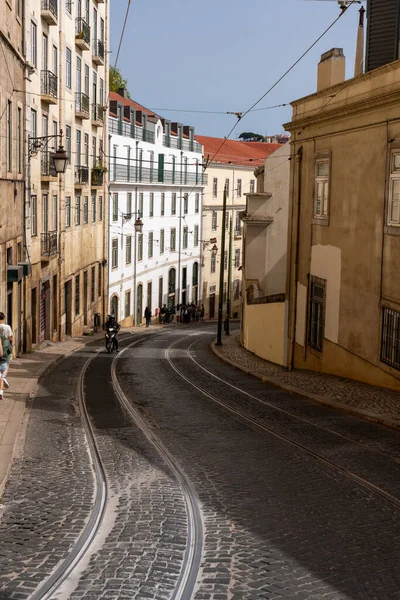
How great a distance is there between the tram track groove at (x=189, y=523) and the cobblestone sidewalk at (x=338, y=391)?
3826mm

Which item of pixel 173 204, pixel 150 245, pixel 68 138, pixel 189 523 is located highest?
pixel 68 138

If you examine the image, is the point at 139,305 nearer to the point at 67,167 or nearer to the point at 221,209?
the point at 221,209

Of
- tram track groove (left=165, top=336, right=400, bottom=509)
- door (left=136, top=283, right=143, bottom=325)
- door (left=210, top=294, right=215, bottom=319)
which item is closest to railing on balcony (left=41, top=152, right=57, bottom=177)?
tram track groove (left=165, top=336, right=400, bottom=509)

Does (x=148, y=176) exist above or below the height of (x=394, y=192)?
above

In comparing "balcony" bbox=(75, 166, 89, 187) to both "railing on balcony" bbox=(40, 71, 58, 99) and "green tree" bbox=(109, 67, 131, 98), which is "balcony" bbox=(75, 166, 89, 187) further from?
"green tree" bbox=(109, 67, 131, 98)

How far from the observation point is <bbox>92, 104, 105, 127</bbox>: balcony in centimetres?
3903

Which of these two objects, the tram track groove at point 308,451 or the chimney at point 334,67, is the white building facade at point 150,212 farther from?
the tram track groove at point 308,451

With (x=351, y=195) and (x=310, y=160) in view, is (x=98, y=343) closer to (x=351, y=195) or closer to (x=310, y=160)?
(x=310, y=160)

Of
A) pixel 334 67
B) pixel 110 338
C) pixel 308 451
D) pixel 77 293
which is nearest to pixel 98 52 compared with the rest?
pixel 77 293

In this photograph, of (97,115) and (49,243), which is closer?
(49,243)

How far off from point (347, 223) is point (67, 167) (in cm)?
1715

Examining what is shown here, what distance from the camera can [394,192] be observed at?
1622cm

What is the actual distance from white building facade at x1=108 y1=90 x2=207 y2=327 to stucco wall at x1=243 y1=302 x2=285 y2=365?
17691mm

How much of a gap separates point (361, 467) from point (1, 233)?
12.9 m
